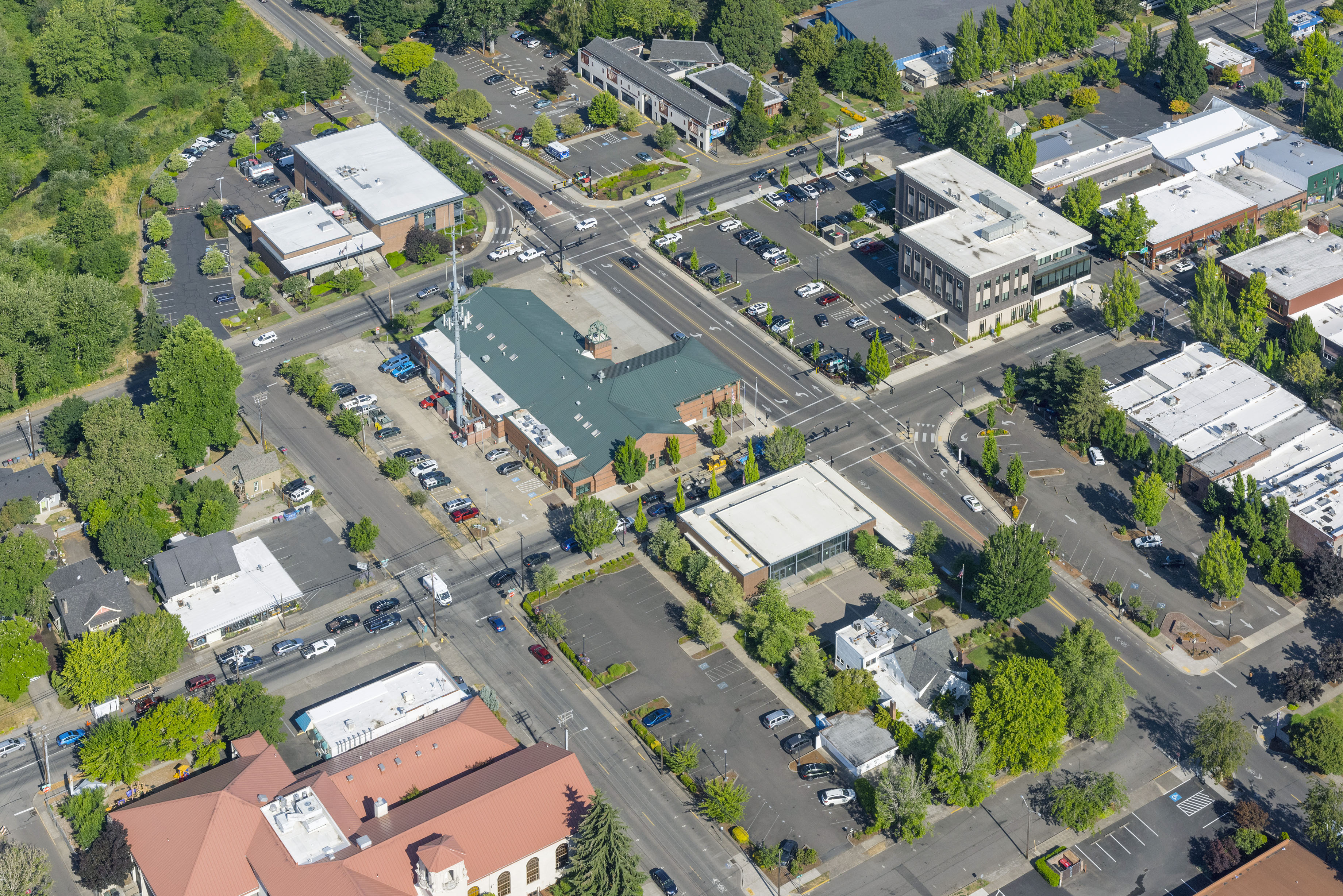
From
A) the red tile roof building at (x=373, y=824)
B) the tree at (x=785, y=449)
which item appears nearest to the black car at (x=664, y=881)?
the red tile roof building at (x=373, y=824)

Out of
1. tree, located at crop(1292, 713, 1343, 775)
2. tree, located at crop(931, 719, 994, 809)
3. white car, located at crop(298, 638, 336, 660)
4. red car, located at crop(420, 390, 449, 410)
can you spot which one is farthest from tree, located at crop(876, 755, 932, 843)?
red car, located at crop(420, 390, 449, 410)

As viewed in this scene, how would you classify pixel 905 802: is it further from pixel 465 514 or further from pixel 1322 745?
pixel 465 514

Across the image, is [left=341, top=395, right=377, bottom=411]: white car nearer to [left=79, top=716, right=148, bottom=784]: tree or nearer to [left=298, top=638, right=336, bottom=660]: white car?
[left=298, top=638, right=336, bottom=660]: white car

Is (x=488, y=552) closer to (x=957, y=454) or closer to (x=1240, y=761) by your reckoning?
(x=957, y=454)

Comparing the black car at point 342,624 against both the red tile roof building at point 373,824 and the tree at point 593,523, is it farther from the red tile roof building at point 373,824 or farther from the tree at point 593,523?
the tree at point 593,523

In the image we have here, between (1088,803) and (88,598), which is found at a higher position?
(1088,803)

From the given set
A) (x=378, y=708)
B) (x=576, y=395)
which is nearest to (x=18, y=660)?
(x=378, y=708)
